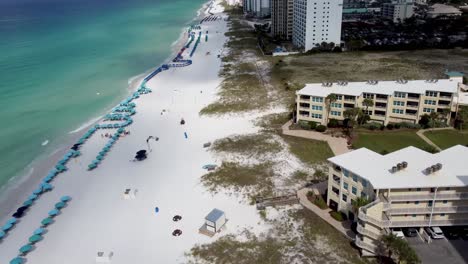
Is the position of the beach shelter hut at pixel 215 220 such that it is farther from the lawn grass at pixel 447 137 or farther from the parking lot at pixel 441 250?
the lawn grass at pixel 447 137

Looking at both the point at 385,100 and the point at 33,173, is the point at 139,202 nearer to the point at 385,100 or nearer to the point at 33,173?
the point at 33,173

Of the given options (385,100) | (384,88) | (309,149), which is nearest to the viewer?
(309,149)

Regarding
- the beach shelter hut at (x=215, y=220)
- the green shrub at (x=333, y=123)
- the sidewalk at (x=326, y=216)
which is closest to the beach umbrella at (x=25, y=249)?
the beach shelter hut at (x=215, y=220)

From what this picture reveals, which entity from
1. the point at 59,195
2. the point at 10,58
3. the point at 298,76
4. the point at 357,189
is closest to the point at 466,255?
the point at 357,189

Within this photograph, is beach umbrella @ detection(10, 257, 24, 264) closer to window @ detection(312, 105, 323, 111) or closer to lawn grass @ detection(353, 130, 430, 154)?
lawn grass @ detection(353, 130, 430, 154)

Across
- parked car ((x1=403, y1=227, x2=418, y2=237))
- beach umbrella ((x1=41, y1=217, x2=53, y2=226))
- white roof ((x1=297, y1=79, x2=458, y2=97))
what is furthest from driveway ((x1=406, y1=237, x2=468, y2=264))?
beach umbrella ((x1=41, y1=217, x2=53, y2=226))

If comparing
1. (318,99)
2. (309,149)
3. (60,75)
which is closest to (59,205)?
(309,149)
